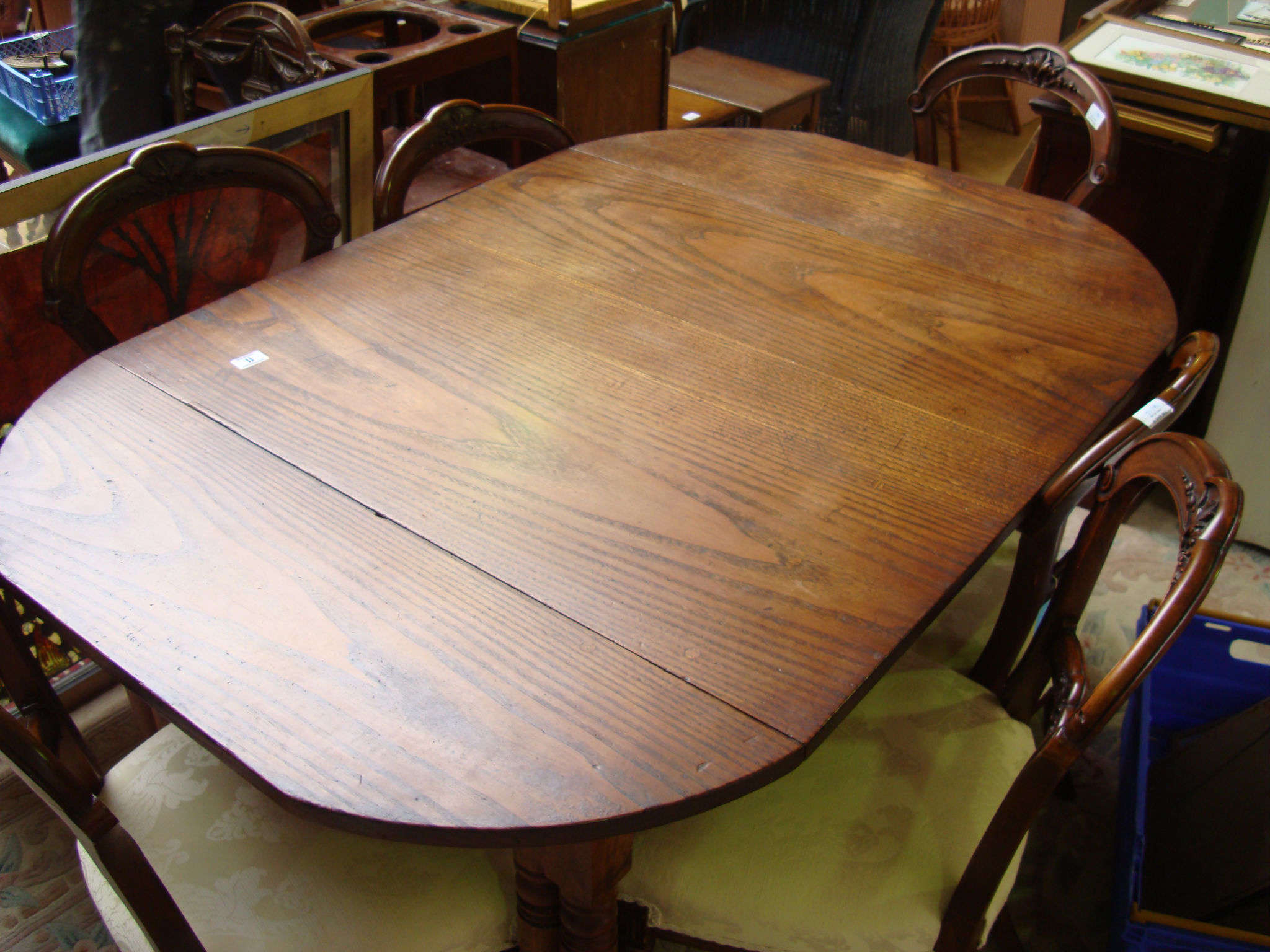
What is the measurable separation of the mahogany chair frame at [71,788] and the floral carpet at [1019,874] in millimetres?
592

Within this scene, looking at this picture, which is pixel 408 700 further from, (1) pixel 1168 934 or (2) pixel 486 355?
(1) pixel 1168 934

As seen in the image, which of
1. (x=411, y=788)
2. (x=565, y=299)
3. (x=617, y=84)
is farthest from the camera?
(x=617, y=84)

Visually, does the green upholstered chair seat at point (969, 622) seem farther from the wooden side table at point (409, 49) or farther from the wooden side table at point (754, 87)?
the wooden side table at point (754, 87)

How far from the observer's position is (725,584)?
91 centimetres

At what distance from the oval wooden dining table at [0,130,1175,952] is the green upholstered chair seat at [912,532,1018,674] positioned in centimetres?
29

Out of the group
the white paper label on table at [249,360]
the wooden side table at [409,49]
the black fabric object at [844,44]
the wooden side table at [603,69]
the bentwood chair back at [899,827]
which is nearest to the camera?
the bentwood chair back at [899,827]

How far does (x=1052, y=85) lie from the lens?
173 centimetres

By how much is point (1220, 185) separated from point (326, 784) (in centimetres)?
202

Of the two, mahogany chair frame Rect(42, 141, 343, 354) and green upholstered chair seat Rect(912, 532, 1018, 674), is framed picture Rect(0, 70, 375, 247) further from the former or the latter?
green upholstered chair seat Rect(912, 532, 1018, 674)

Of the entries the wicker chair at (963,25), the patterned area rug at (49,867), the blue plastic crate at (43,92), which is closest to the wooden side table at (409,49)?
the blue plastic crate at (43,92)

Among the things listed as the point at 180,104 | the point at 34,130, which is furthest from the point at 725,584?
the point at 34,130

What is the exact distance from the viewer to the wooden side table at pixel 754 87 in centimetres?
287

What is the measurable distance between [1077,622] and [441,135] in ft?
3.74

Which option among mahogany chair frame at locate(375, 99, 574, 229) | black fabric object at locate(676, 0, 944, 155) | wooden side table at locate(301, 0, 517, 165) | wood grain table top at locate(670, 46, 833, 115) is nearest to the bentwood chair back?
mahogany chair frame at locate(375, 99, 574, 229)
